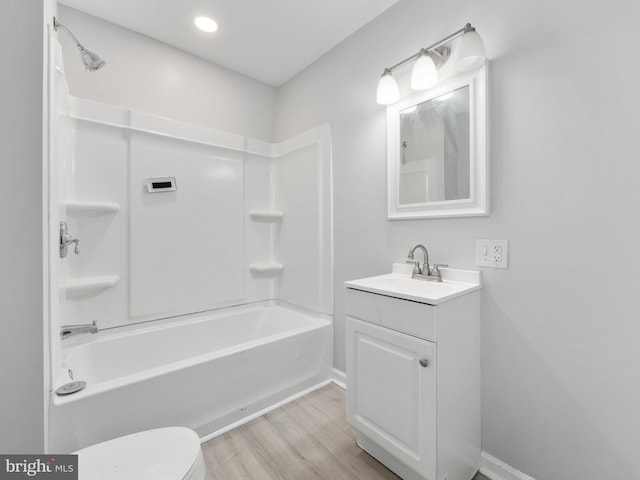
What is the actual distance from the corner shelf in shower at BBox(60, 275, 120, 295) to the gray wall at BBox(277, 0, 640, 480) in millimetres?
2042

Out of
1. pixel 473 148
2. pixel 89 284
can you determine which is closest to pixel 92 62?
pixel 89 284

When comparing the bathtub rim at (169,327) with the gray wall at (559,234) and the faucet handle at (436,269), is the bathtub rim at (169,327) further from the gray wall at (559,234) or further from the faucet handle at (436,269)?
the gray wall at (559,234)

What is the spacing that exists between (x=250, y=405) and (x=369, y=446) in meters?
0.75

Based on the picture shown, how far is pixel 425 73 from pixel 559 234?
968mm

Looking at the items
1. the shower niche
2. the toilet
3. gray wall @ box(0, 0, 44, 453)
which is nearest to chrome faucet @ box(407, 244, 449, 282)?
the shower niche

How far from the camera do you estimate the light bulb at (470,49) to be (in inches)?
49.9

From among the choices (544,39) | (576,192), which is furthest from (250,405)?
(544,39)

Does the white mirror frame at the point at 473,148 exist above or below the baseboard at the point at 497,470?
above

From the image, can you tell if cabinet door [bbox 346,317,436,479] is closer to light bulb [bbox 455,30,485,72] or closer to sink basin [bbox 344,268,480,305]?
sink basin [bbox 344,268,480,305]

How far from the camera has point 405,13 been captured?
1670 millimetres

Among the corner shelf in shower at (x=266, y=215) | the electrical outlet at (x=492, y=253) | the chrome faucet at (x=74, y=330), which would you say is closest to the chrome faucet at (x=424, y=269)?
the electrical outlet at (x=492, y=253)

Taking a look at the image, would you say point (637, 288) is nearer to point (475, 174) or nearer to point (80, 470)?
point (475, 174)

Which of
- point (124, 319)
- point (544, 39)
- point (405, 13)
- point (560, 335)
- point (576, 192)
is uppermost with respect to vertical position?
point (405, 13)

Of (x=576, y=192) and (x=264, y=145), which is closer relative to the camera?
(x=576, y=192)
